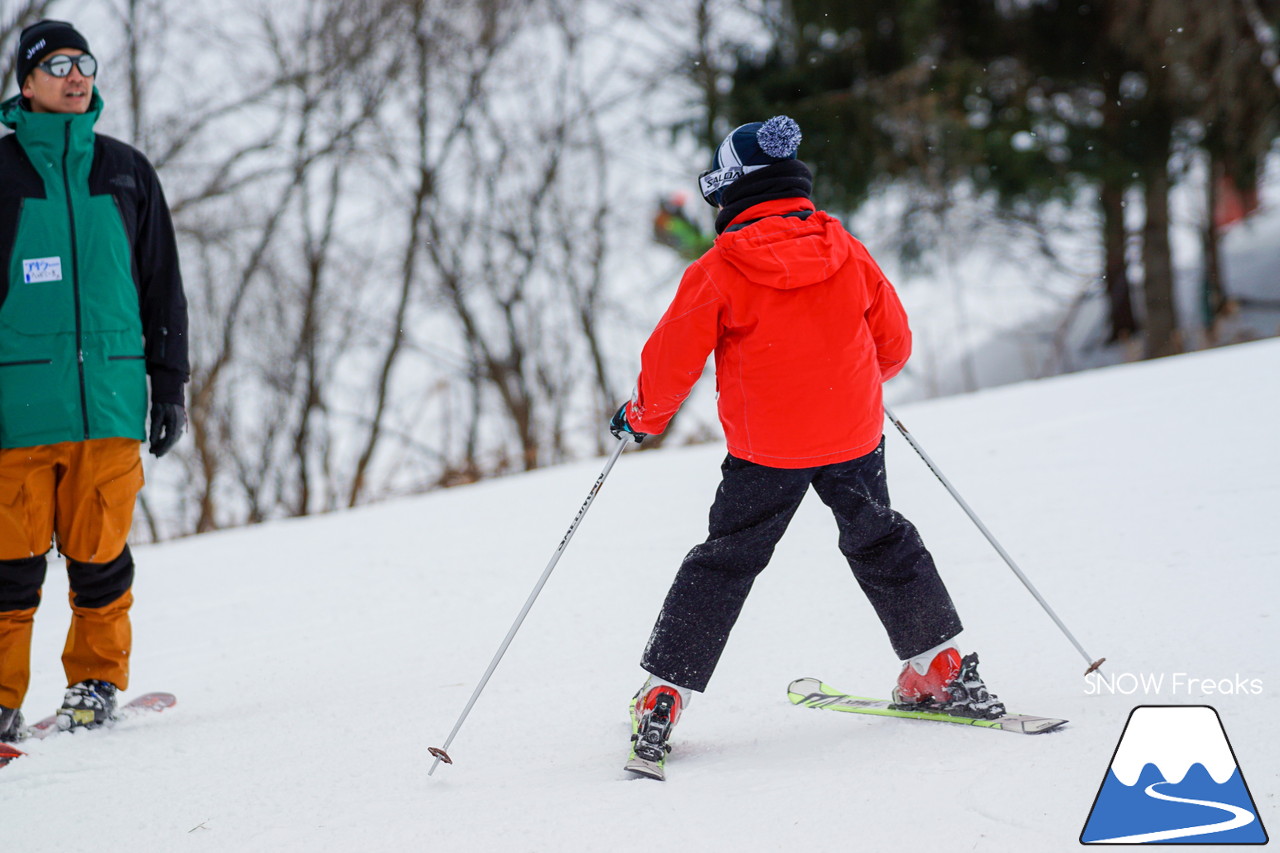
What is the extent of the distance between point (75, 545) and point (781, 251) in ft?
6.16

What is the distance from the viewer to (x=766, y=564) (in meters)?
2.00

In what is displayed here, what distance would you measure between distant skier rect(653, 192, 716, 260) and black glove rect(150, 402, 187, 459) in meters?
8.60

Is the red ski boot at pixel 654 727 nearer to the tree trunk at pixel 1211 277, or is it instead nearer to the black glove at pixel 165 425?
the black glove at pixel 165 425

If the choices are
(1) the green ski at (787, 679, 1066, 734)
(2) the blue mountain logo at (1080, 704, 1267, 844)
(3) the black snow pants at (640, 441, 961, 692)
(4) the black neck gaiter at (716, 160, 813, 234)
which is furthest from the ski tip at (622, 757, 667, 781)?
(4) the black neck gaiter at (716, 160, 813, 234)

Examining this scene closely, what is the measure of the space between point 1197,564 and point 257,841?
2.48 meters

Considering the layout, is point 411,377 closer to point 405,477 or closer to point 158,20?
point 405,477

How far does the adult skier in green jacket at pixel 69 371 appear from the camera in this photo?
7.67 ft

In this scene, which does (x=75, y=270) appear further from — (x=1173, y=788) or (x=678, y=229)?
(x=678, y=229)

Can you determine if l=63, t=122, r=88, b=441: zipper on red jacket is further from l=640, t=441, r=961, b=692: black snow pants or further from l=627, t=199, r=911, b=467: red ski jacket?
l=640, t=441, r=961, b=692: black snow pants

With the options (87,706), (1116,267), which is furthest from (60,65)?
(1116,267)

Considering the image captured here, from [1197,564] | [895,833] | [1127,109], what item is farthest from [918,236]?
[895,833]

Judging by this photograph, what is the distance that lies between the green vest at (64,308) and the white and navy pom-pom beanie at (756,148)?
5.18ft

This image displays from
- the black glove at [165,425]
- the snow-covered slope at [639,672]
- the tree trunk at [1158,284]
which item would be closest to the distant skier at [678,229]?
the tree trunk at [1158,284]

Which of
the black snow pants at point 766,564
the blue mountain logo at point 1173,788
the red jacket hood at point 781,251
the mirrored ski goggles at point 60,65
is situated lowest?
the blue mountain logo at point 1173,788
